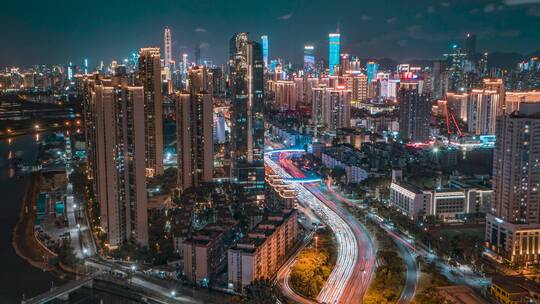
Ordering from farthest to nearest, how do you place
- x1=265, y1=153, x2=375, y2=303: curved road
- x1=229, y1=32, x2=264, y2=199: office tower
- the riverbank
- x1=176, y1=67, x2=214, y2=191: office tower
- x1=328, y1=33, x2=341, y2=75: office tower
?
x1=328, y1=33, x2=341, y2=75: office tower → x1=229, y1=32, x2=264, y2=199: office tower → x1=176, y1=67, x2=214, y2=191: office tower → the riverbank → x1=265, y1=153, x2=375, y2=303: curved road

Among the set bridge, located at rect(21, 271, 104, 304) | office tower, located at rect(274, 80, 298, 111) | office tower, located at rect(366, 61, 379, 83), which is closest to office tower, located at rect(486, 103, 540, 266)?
bridge, located at rect(21, 271, 104, 304)

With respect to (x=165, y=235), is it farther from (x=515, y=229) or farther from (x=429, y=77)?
(x=429, y=77)

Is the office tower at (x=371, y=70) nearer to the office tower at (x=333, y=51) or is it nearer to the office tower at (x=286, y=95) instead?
the office tower at (x=333, y=51)

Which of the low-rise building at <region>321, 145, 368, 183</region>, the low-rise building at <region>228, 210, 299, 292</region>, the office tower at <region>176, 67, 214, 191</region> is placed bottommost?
the low-rise building at <region>228, 210, 299, 292</region>

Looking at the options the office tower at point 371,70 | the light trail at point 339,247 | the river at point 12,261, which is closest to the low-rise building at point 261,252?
the light trail at point 339,247

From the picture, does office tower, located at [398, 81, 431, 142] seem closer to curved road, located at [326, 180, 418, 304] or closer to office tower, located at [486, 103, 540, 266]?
curved road, located at [326, 180, 418, 304]

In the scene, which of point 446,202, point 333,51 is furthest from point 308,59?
point 446,202

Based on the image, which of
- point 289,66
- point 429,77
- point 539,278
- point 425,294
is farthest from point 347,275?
point 289,66
